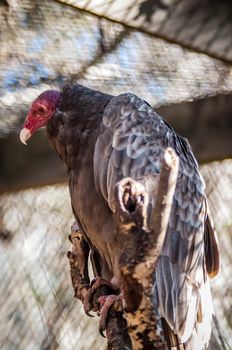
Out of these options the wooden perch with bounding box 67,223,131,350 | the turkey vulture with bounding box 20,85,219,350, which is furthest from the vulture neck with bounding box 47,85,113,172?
the wooden perch with bounding box 67,223,131,350

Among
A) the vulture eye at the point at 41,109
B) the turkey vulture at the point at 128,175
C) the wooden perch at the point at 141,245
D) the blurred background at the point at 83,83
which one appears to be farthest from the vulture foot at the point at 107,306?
the vulture eye at the point at 41,109

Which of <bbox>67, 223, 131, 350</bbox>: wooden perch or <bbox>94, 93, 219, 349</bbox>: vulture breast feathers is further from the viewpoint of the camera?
<bbox>94, 93, 219, 349</bbox>: vulture breast feathers

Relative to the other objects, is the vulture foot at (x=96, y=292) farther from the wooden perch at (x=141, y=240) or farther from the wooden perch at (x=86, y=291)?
the wooden perch at (x=141, y=240)

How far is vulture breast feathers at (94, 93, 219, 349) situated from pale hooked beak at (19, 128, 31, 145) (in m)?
0.17

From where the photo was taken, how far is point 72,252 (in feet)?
5.84

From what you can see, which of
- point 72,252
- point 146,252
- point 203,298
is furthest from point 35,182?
point 146,252

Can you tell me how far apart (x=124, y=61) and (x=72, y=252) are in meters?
0.55

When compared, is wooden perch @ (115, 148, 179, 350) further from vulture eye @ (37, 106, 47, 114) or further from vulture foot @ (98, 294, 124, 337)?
vulture eye @ (37, 106, 47, 114)

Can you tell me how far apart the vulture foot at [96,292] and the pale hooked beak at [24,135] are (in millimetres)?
377

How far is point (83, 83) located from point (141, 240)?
0.98 metres

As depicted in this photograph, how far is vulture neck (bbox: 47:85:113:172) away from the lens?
1.94 meters

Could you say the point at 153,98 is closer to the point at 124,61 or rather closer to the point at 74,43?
the point at 124,61

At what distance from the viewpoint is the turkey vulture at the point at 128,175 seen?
5.80 feet

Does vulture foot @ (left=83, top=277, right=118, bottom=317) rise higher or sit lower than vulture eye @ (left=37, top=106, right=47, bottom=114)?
lower
